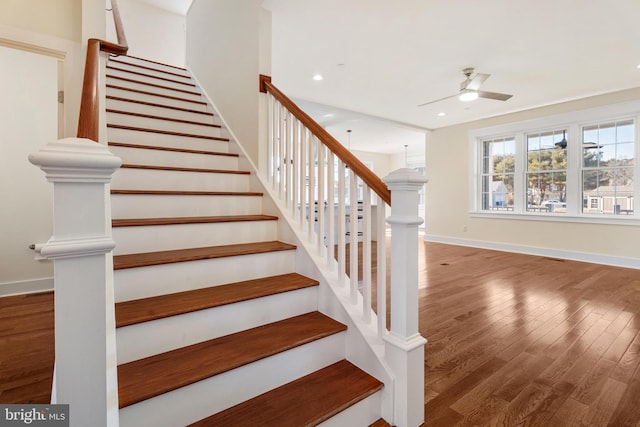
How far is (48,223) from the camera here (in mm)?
3262

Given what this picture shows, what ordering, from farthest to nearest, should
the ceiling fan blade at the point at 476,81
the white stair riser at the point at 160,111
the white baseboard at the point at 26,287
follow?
the ceiling fan blade at the point at 476,81, the white baseboard at the point at 26,287, the white stair riser at the point at 160,111

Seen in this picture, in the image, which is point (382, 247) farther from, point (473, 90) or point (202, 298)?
point (473, 90)

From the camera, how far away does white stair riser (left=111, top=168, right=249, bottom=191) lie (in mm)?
2107

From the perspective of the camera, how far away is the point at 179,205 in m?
2.07

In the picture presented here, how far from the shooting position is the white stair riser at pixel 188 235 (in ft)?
5.54

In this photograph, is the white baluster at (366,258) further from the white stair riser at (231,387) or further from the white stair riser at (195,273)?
the white stair riser at (195,273)

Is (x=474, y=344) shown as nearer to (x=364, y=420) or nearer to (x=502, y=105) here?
(x=364, y=420)

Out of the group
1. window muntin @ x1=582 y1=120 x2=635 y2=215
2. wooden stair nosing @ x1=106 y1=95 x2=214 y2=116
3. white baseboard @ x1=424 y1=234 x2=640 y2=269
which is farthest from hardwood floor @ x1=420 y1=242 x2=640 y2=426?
wooden stair nosing @ x1=106 y1=95 x2=214 y2=116

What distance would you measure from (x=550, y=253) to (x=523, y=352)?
4.20 meters

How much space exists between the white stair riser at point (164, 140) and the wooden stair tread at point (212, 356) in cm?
192

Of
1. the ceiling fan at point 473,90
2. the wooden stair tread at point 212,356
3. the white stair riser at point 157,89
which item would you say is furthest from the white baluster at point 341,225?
the ceiling fan at point 473,90

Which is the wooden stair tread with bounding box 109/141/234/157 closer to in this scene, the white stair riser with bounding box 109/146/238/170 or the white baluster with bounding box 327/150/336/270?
the white stair riser with bounding box 109/146/238/170

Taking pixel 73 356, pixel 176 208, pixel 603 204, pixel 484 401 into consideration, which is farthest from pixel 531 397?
pixel 603 204

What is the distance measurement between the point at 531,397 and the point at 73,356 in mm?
2019
